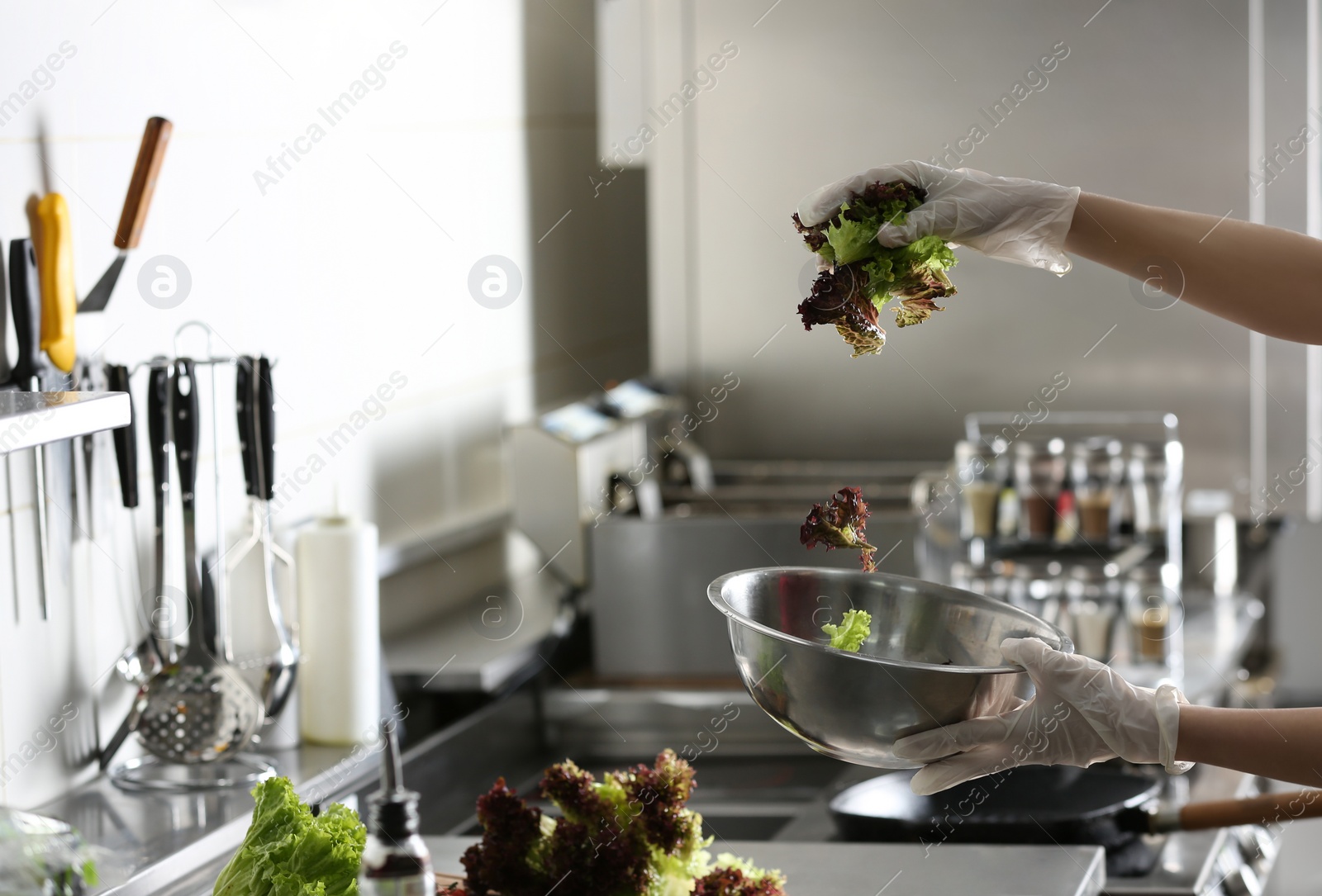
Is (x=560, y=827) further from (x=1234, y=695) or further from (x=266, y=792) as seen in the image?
(x=1234, y=695)

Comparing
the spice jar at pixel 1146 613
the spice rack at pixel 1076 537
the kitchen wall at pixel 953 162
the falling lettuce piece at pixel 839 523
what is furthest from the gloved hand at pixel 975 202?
the kitchen wall at pixel 953 162

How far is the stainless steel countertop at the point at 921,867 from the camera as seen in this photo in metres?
1.25

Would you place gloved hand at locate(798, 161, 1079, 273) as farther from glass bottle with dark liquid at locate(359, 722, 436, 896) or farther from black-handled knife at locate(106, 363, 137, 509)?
black-handled knife at locate(106, 363, 137, 509)

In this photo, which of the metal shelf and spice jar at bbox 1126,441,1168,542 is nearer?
the metal shelf

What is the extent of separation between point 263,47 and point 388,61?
298 millimetres

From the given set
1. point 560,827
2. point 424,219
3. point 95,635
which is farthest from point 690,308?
point 560,827

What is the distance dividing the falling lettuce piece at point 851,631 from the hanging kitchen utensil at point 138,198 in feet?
2.70

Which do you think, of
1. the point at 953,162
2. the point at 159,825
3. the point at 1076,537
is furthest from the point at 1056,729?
the point at 953,162

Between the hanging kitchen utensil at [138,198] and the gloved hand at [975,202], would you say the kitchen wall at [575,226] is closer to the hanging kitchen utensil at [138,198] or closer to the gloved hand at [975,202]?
the hanging kitchen utensil at [138,198]

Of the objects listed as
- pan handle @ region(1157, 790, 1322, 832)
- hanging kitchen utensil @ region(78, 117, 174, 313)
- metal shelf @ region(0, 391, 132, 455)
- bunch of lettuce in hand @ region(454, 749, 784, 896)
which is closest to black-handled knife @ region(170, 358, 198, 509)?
hanging kitchen utensil @ region(78, 117, 174, 313)

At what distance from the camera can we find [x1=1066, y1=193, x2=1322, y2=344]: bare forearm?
1.10m

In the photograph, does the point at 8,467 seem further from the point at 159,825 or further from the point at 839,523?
the point at 839,523

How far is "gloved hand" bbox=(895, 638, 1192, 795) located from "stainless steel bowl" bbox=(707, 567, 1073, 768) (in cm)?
1

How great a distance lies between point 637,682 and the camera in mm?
2182
